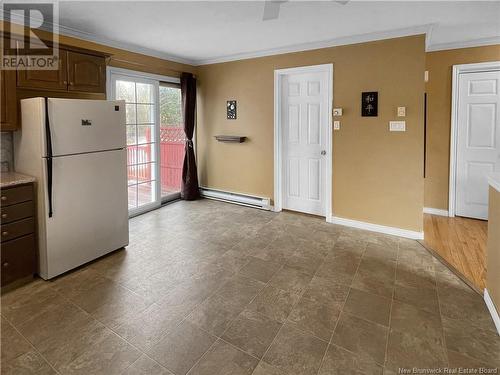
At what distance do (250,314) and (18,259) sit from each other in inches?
82.9

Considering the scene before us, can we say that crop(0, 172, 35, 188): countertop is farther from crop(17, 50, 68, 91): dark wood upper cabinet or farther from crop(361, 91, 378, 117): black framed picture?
crop(361, 91, 378, 117): black framed picture

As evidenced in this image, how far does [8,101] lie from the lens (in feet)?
9.33

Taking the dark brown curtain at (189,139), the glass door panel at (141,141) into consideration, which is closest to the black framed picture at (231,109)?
the dark brown curtain at (189,139)

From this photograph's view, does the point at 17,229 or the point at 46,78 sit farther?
the point at 46,78

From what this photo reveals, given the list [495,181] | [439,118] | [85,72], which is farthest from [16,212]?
[439,118]

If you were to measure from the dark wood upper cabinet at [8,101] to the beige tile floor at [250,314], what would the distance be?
1504mm

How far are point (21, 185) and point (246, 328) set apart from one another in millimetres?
2302

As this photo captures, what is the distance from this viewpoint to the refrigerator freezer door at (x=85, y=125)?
274 cm

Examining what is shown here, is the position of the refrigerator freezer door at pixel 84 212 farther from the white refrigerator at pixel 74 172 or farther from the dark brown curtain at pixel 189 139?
the dark brown curtain at pixel 189 139

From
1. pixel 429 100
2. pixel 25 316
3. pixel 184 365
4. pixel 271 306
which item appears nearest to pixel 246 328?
pixel 271 306

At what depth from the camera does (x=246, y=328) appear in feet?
7.13

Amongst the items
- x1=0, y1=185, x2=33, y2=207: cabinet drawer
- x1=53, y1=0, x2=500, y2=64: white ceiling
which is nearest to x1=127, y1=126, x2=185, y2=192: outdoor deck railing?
x1=53, y1=0, x2=500, y2=64: white ceiling

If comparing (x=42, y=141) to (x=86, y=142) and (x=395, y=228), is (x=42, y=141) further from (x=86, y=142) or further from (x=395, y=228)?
(x=395, y=228)

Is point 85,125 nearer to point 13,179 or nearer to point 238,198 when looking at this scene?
point 13,179
